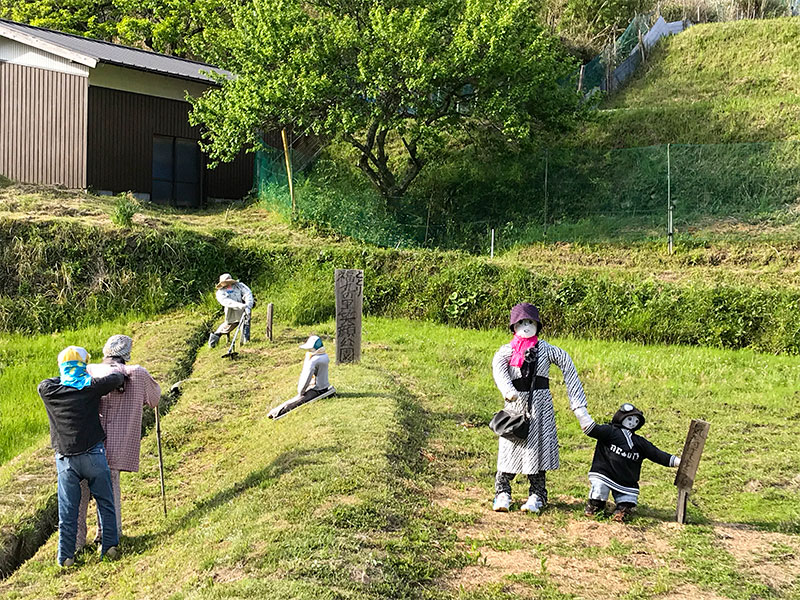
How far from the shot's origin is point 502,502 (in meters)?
8.21

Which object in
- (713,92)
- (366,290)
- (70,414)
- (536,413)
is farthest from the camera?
(713,92)

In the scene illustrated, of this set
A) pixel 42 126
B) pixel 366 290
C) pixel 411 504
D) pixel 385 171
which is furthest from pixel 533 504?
pixel 42 126

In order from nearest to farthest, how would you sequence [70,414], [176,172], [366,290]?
[70,414]
[366,290]
[176,172]

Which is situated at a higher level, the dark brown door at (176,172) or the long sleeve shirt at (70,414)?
the dark brown door at (176,172)

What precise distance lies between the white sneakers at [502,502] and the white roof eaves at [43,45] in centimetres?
2001

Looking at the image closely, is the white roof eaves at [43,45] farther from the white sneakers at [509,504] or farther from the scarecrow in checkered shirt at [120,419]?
the white sneakers at [509,504]

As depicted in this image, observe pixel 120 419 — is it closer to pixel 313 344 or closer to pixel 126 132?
pixel 313 344

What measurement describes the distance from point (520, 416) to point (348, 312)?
5911 millimetres

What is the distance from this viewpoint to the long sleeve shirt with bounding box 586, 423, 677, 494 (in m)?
8.05

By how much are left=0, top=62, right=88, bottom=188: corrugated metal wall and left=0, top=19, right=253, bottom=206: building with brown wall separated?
1.1 inches

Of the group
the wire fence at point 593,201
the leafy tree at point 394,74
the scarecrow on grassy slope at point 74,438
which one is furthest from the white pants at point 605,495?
the leafy tree at point 394,74

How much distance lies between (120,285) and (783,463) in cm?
1463

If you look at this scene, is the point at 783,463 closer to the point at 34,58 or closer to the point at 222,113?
the point at 222,113

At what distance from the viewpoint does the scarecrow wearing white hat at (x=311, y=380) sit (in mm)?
11312
